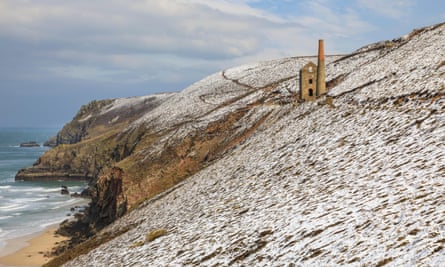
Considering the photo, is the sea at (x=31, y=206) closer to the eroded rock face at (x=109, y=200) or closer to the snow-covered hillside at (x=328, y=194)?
the eroded rock face at (x=109, y=200)

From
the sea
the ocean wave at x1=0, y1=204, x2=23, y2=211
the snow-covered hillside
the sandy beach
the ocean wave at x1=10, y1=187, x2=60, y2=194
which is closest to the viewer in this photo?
the snow-covered hillside

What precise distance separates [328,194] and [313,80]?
25.9 meters

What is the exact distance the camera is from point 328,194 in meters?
15.5

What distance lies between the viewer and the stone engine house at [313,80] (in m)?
38.3

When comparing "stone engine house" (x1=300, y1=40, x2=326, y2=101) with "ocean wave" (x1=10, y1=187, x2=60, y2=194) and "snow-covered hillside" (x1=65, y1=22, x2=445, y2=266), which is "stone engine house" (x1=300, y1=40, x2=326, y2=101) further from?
"ocean wave" (x1=10, y1=187, x2=60, y2=194)

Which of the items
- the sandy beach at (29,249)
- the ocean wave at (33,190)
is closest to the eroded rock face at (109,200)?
the sandy beach at (29,249)

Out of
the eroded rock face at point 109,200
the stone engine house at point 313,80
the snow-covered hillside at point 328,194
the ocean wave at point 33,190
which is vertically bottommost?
the ocean wave at point 33,190

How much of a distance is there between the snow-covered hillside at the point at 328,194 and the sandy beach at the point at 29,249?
1719cm

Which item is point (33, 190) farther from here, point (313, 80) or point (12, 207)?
point (313, 80)

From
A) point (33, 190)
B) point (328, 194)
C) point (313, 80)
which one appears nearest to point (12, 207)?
point (33, 190)

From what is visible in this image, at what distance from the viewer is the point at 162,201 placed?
29000mm

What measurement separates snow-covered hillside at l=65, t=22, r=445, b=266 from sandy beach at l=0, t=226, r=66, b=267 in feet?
56.4

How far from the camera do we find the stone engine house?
1510 inches

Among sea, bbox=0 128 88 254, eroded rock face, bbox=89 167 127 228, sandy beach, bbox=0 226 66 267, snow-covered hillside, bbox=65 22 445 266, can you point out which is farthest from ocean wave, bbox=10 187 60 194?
snow-covered hillside, bbox=65 22 445 266
